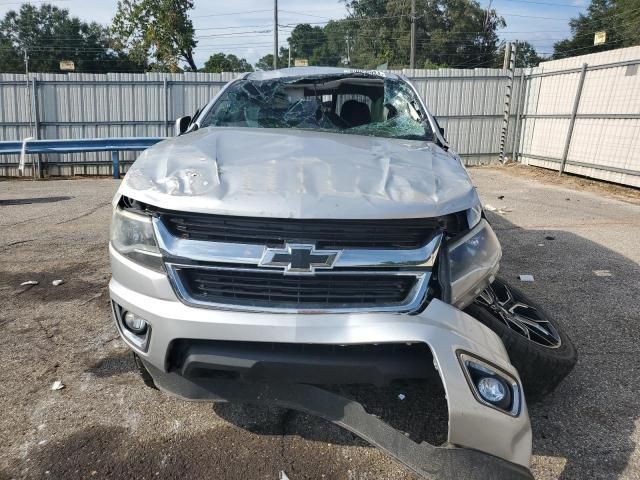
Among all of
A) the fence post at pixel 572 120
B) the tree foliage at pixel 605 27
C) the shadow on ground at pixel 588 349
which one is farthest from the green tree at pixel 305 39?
the shadow on ground at pixel 588 349

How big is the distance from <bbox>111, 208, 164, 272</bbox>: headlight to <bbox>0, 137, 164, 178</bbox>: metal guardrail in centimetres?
1062

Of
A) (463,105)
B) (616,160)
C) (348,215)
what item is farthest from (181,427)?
(463,105)

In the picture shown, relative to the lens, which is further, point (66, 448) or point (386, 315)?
point (66, 448)

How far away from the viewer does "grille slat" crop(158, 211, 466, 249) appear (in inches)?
82.9

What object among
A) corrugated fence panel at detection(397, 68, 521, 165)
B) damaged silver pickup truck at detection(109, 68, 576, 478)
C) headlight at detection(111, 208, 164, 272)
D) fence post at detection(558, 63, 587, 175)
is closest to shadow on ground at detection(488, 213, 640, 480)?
damaged silver pickup truck at detection(109, 68, 576, 478)

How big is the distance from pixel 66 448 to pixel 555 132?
13.5 metres

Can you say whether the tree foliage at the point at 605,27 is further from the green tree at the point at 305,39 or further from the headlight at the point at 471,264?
the headlight at the point at 471,264

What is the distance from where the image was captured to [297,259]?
209cm

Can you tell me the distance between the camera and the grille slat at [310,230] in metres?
2.11

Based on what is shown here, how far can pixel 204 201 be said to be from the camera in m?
2.14

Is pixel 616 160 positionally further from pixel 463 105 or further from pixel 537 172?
pixel 463 105

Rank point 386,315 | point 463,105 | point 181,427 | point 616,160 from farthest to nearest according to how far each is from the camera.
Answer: point 463,105 < point 616,160 < point 181,427 < point 386,315

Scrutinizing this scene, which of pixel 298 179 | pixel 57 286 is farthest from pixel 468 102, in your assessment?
pixel 298 179

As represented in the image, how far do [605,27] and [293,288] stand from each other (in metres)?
54.3
